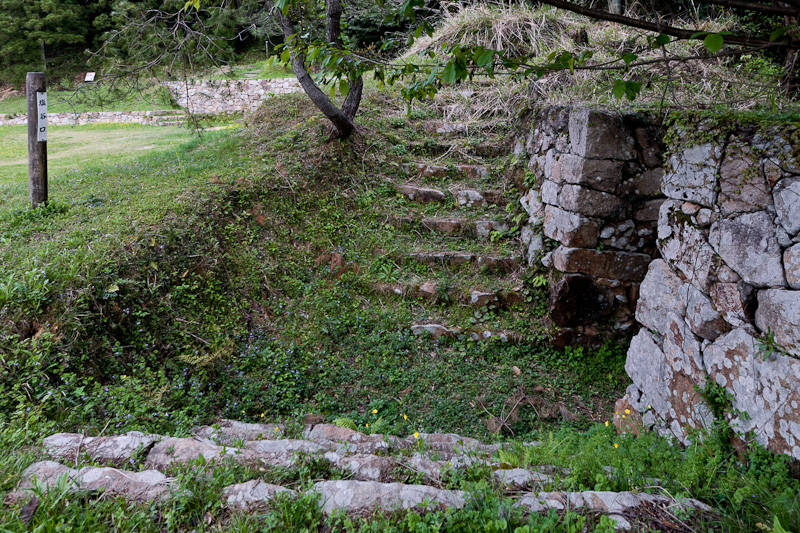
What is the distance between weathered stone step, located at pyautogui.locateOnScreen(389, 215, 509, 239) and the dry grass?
156cm

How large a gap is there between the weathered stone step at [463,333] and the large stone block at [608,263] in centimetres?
87

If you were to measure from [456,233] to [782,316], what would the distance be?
358 centimetres

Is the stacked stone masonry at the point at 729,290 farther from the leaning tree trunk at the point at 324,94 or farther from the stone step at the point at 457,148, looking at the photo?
the leaning tree trunk at the point at 324,94

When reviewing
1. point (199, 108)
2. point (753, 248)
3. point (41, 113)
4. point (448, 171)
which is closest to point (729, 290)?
point (753, 248)

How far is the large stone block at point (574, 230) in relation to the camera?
4.24 m

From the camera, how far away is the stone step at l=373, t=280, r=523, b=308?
4.68m

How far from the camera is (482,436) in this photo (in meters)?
3.47

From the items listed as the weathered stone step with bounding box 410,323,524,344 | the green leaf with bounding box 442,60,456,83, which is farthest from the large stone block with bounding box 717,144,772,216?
the weathered stone step with bounding box 410,323,524,344

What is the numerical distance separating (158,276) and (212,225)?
931 millimetres

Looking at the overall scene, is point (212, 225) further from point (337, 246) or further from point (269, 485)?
point (269, 485)

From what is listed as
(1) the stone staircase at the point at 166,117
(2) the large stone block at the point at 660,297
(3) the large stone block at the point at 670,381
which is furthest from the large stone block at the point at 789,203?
(1) the stone staircase at the point at 166,117

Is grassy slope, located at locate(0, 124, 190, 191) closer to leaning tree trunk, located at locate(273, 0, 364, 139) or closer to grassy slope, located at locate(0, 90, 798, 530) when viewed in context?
grassy slope, located at locate(0, 90, 798, 530)

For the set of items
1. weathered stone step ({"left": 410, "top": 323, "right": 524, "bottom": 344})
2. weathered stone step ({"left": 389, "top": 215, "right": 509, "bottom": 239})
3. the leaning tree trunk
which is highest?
the leaning tree trunk

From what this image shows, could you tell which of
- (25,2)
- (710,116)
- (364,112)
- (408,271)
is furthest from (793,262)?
(25,2)
